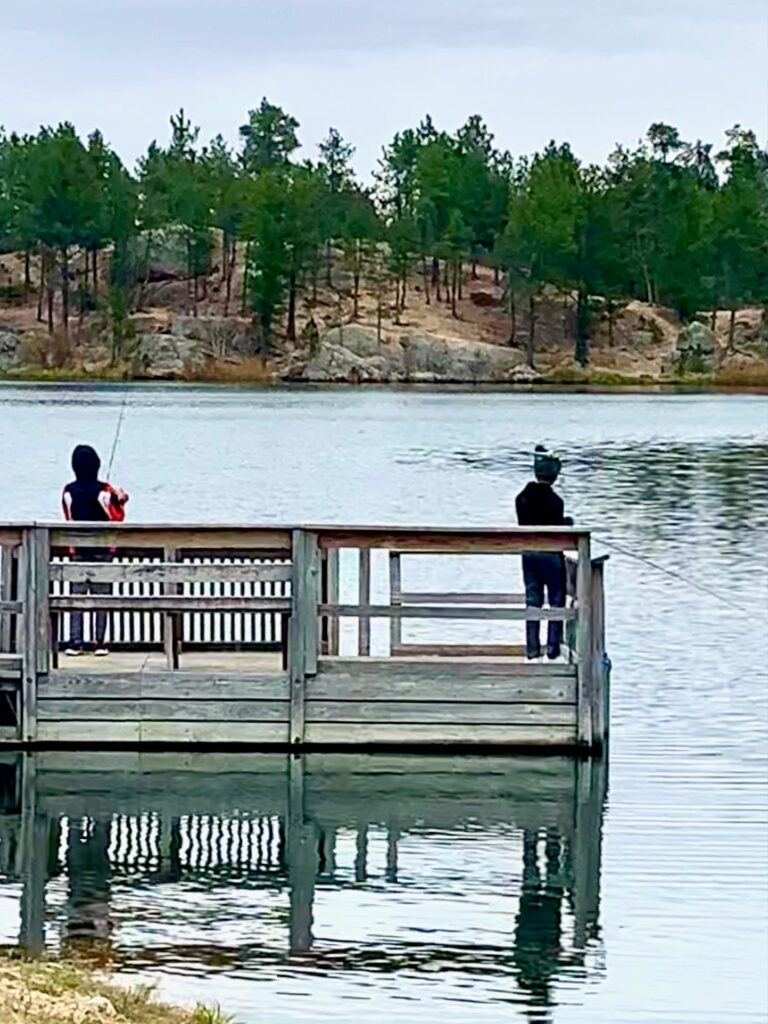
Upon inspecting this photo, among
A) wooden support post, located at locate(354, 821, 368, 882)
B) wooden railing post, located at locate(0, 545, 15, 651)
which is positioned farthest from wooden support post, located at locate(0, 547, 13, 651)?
wooden support post, located at locate(354, 821, 368, 882)

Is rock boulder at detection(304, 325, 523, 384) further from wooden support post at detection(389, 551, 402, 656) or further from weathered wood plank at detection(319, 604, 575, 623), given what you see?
weathered wood plank at detection(319, 604, 575, 623)

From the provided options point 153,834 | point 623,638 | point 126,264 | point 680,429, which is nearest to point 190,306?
point 126,264

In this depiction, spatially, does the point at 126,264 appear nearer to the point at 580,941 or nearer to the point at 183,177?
the point at 183,177

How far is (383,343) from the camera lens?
4825 inches

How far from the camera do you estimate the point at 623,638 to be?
84.1 feet

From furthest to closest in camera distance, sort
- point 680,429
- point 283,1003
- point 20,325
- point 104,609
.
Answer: point 20,325 < point 680,429 < point 104,609 < point 283,1003

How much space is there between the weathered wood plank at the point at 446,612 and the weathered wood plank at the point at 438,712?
2.07ft

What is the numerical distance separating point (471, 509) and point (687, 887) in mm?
28832

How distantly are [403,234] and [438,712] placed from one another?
366 feet

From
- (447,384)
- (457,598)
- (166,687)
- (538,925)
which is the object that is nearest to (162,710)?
(166,687)

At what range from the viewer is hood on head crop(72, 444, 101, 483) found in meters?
18.9

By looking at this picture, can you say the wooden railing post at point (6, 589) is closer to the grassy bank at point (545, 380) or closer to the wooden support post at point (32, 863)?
the wooden support post at point (32, 863)

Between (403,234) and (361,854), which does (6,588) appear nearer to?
(361,854)

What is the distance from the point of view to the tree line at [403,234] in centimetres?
12719
